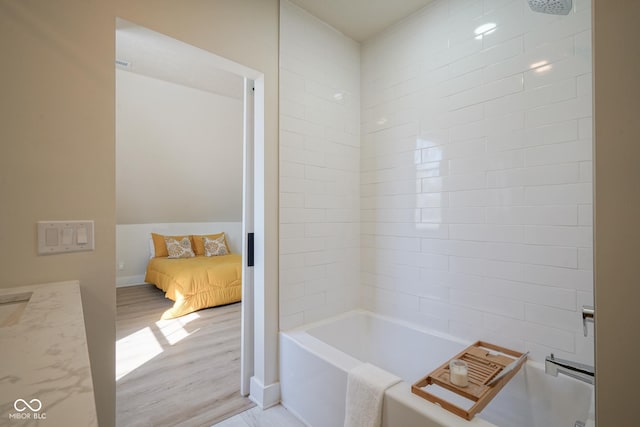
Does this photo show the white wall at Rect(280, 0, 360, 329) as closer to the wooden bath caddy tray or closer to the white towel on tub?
the white towel on tub

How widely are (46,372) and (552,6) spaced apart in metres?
2.02

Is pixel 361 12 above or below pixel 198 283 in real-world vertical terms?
above

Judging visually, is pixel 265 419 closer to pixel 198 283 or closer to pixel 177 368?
pixel 177 368

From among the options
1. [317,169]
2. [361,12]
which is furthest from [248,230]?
[361,12]

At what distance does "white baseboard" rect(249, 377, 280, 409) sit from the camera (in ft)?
6.48

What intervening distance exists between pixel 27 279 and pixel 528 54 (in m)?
2.65

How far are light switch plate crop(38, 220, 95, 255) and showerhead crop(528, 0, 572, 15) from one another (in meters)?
2.18

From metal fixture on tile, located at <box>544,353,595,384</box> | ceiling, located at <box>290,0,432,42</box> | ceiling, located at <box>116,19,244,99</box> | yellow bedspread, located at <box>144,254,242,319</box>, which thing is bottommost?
yellow bedspread, located at <box>144,254,242,319</box>

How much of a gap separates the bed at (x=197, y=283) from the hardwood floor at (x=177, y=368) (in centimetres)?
16

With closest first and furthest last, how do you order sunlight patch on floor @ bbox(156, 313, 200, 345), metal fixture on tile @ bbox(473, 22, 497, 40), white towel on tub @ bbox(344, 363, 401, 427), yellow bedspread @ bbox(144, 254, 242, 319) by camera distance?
white towel on tub @ bbox(344, 363, 401, 427) < metal fixture on tile @ bbox(473, 22, 497, 40) < sunlight patch on floor @ bbox(156, 313, 200, 345) < yellow bedspread @ bbox(144, 254, 242, 319)

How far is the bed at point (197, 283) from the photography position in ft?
12.8

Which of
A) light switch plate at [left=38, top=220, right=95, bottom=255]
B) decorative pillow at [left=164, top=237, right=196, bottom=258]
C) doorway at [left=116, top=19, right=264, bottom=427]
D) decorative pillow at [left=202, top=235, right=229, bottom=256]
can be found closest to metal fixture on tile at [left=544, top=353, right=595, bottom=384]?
doorway at [left=116, top=19, right=264, bottom=427]

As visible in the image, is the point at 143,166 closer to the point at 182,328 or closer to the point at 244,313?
the point at 182,328

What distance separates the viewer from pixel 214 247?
548cm
